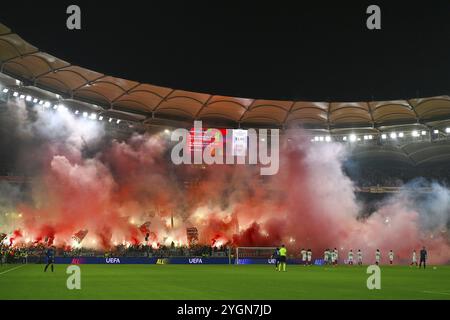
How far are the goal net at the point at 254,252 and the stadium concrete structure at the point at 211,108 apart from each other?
1362 cm

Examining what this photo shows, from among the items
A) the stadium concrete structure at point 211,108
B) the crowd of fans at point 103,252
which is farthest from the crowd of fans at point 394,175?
the crowd of fans at point 103,252

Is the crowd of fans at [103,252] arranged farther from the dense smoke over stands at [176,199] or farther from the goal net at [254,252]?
the dense smoke over stands at [176,199]

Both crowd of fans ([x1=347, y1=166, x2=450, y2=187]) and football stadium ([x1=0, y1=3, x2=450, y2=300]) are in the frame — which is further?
crowd of fans ([x1=347, y1=166, x2=450, y2=187])

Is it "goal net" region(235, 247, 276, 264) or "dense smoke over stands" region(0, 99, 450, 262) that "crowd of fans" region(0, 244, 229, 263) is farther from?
"dense smoke over stands" region(0, 99, 450, 262)

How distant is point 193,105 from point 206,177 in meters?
10.4

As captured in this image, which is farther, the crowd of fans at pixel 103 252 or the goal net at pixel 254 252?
the goal net at pixel 254 252

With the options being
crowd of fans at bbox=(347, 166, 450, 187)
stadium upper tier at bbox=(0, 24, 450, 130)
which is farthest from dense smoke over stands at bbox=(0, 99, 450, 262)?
stadium upper tier at bbox=(0, 24, 450, 130)

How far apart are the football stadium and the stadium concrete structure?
0.16 metres

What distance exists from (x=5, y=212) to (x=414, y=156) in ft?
153

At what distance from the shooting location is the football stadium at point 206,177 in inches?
1785

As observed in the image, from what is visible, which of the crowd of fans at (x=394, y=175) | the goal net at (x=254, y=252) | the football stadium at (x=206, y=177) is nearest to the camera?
the goal net at (x=254, y=252)

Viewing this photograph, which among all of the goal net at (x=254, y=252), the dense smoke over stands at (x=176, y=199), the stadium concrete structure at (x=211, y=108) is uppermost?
the stadium concrete structure at (x=211, y=108)

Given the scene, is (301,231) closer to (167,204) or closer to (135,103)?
(167,204)

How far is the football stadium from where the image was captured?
45.3 m
